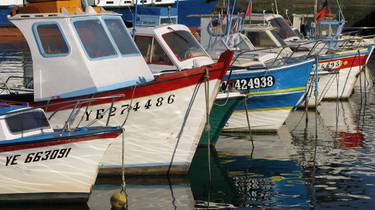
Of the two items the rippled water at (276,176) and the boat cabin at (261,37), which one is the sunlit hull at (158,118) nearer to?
the rippled water at (276,176)

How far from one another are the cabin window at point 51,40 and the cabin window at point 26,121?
67.3 inches

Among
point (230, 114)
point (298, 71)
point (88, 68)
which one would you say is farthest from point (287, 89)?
point (88, 68)

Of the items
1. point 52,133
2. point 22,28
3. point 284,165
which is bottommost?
point 284,165

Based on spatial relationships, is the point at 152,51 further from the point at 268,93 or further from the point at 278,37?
the point at 278,37

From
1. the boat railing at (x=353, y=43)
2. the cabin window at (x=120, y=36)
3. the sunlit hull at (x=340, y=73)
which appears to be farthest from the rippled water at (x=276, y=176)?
the boat railing at (x=353, y=43)

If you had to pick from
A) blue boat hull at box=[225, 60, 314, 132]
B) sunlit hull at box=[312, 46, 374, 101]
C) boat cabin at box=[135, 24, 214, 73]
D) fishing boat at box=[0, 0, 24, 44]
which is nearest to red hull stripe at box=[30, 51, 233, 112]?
boat cabin at box=[135, 24, 214, 73]

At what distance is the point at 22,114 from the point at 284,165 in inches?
251

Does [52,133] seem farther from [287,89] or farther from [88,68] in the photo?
[287,89]

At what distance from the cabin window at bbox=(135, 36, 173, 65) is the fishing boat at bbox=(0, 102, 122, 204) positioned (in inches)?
187

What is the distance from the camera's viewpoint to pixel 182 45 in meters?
19.0

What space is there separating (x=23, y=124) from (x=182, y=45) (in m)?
5.57

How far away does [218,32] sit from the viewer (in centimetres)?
2427

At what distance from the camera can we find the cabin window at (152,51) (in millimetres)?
18844

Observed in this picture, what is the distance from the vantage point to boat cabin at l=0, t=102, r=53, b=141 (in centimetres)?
1413
